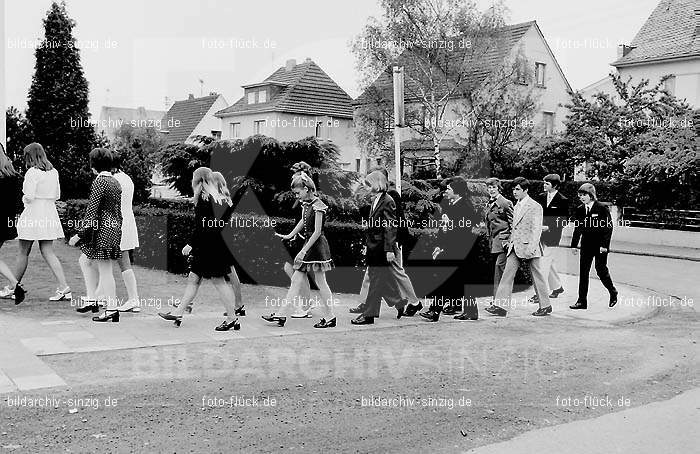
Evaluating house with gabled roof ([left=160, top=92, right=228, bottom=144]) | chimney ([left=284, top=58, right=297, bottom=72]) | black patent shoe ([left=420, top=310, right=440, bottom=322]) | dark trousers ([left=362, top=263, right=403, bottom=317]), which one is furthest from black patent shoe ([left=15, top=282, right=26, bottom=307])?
house with gabled roof ([left=160, top=92, right=228, bottom=144])

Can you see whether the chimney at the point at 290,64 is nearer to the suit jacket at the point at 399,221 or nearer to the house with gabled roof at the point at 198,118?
the house with gabled roof at the point at 198,118

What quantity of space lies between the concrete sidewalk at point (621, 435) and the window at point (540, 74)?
3868 centimetres

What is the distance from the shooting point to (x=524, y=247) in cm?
1012

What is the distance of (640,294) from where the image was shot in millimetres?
12891

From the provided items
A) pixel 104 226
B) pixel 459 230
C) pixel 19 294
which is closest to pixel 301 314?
pixel 459 230

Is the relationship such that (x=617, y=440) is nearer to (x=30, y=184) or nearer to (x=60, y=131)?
(x=30, y=184)

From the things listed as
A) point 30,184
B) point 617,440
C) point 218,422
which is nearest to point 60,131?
point 30,184

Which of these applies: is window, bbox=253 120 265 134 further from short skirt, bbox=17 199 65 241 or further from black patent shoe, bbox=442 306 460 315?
black patent shoe, bbox=442 306 460 315

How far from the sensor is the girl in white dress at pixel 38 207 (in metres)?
9.12

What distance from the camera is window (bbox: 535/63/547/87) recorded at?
42.6m

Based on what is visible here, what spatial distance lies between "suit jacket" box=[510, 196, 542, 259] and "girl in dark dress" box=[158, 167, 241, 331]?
13.5 feet

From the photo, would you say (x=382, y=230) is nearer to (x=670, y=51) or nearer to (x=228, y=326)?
(x=228, y=326)

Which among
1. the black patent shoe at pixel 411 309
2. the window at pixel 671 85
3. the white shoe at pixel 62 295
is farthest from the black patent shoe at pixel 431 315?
the window at pixel 671 85

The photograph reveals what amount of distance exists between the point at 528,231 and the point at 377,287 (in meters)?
2.43
